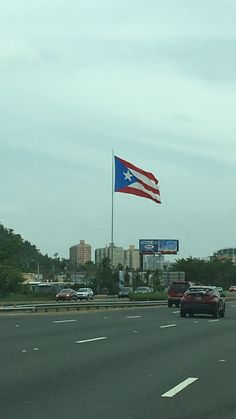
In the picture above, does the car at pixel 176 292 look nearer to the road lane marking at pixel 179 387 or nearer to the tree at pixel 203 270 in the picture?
the road lane marking at pixel 179 387

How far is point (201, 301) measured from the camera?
32969 millimetres

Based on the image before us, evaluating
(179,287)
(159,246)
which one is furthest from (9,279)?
(179,287)

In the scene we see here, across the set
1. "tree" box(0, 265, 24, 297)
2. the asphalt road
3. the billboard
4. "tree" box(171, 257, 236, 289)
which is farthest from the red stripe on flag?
"tree" box(171, 257, 236, 289)

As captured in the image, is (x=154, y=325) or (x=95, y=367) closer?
(x=95, y=367)

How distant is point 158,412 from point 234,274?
138766 millimetres

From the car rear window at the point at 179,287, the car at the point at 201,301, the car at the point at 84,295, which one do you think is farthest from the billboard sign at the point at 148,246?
the car at the point at 201,301

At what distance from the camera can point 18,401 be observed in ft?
32.8

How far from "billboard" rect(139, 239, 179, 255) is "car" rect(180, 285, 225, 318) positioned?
225 ft

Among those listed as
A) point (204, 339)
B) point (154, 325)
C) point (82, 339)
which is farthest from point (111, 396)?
point (154, 325)

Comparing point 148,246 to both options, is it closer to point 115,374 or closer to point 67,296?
point 67,296

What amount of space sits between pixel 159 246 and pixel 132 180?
170 ft

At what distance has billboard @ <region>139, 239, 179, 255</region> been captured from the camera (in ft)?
339

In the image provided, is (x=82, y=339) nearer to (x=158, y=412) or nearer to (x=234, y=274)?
(x=158, y=412)

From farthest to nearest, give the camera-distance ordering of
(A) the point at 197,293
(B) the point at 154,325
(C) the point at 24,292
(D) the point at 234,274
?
(D) the point at 234,274 → (C) the point at 24,292 → (A) the point at 197,293 → (B) the point at 154,325
